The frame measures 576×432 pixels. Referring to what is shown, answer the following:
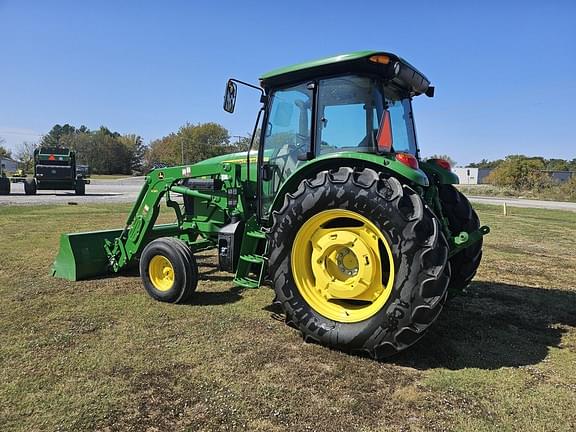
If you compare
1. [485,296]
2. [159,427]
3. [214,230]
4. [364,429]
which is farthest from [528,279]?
[159,427]

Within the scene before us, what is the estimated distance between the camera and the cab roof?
13.3 ft

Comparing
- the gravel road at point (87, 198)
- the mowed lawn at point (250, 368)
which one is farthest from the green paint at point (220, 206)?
the gravel road at point (87, 198)

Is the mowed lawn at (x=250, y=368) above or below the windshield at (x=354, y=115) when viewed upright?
below

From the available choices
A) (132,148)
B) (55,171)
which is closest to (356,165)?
(55,171)

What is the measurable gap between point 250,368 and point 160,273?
231 cm

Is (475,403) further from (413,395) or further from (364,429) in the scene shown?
(364,429)

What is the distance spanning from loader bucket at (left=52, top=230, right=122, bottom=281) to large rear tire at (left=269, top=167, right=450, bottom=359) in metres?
3.24

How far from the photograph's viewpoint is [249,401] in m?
3.06

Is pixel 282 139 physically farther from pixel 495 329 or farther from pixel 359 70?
pixel 495 329

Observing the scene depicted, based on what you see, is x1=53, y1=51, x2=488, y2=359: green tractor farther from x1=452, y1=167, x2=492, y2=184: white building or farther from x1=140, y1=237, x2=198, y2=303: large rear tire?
x1=452, y1=167, x2=492, y2=184: white building

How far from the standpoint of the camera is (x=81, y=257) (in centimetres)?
612

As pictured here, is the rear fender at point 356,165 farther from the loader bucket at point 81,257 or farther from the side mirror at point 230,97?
the loader bucket at point 81,257

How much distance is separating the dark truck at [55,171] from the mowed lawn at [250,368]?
20094 millimetres

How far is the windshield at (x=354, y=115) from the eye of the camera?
4.23m
